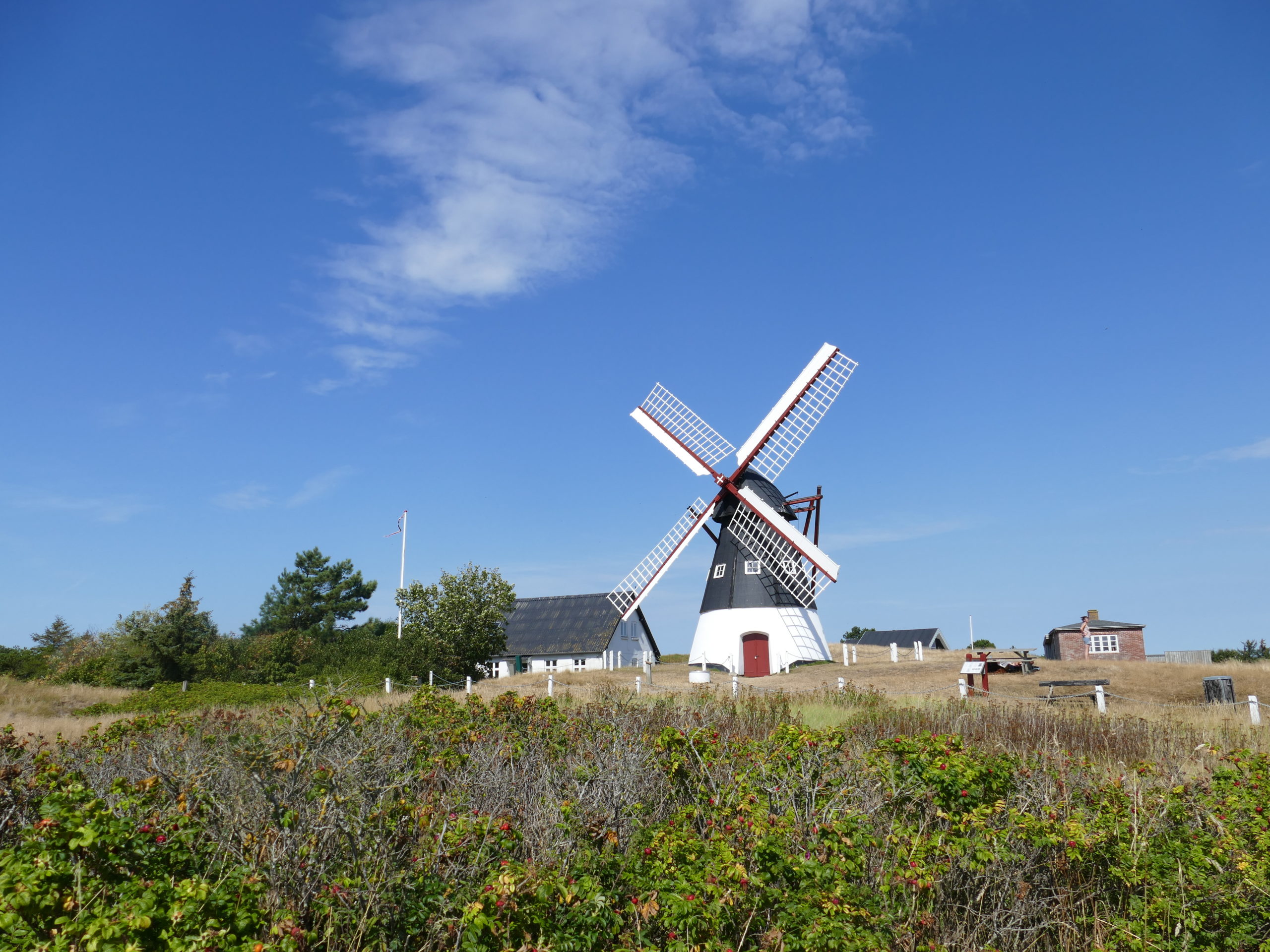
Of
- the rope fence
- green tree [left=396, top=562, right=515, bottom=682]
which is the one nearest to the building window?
the rope fence

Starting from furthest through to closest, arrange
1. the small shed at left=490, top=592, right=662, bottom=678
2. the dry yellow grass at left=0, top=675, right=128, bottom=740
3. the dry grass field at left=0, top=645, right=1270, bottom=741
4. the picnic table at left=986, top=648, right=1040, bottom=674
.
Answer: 1. the small shed at left=490, top=592, right=662, bottom=678
2. the picnic table at left=986, top=648, right=1040, bottom=674
3. the dry grass field at left=0, top=645, right=1270, bottom=741
4. the dry yellow grass at left=0, top=675, right=128, bottom=740

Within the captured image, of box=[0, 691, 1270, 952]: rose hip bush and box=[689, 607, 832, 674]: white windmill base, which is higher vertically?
box=[689, 607, 832, 674]: white windmill base

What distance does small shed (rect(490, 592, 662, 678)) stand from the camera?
140 ft

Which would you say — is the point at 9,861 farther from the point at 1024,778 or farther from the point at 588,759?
the point at 1024,778

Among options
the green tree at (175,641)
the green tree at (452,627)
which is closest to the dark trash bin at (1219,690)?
the green tree at (452,627)

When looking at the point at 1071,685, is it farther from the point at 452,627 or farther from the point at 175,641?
the point at 175,641

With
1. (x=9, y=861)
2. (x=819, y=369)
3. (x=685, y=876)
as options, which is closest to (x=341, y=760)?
(x=9, y=861)

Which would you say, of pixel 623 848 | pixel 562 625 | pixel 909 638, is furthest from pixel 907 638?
pixel 623 848

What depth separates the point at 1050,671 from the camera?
27188 millimetres

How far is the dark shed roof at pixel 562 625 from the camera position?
43000 mm

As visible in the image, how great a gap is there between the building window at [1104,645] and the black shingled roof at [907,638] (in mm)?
11097

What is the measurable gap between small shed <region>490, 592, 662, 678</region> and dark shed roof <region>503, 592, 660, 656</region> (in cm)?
3

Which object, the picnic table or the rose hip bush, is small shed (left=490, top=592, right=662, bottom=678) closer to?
the picnic table

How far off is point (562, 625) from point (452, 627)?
13735 millimetres
